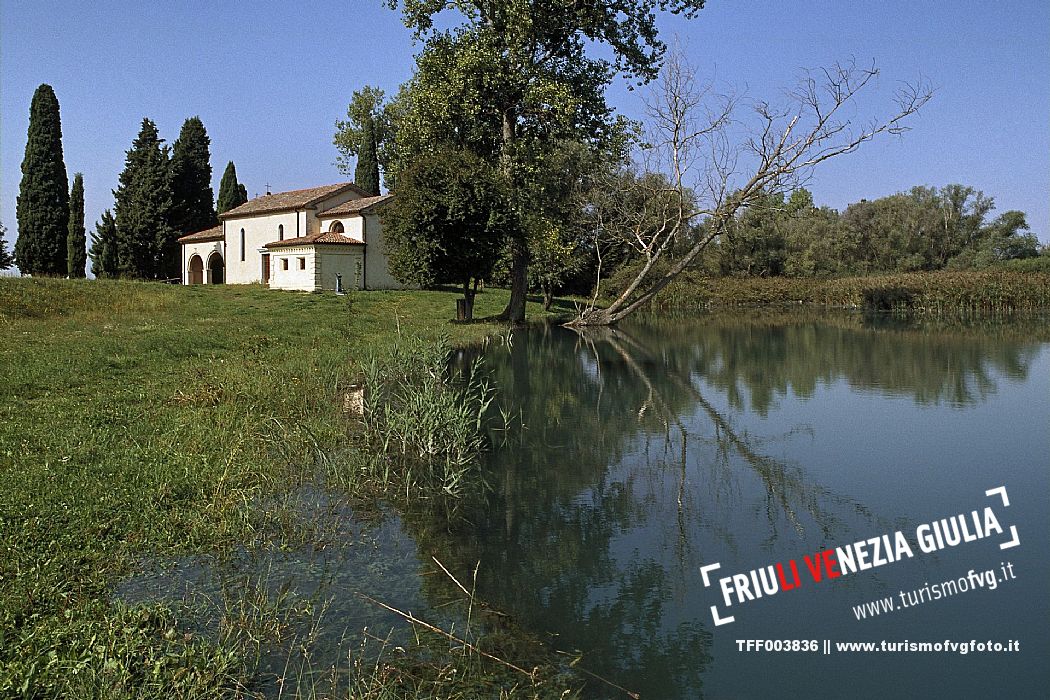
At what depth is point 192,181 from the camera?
49312mm

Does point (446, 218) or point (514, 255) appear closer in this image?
point (446, 218)

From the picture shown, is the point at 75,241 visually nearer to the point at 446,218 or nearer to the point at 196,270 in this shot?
the point at 196,270

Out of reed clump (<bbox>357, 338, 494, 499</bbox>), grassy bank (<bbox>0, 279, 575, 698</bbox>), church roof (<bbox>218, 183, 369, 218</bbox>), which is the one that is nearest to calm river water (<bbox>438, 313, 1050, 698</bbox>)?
reed clump (<bbox>357, 338, 494, 499</bbox>)

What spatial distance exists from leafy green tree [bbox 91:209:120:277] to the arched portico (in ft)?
13.3

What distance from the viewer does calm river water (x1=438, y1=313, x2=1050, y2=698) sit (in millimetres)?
4129

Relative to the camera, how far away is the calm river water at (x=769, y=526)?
4129mm

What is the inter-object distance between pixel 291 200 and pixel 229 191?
13.9m

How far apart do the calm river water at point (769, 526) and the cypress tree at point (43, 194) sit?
113 feet

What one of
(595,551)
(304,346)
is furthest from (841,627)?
(304,346)

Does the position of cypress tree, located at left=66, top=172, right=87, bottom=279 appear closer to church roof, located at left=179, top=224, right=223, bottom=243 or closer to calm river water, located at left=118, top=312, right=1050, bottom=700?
church roof, located at left=179, top=224, right=223, bottom=243

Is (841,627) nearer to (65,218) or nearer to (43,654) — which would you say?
(43,654)

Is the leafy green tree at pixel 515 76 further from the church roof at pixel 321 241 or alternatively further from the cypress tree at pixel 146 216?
the cypress tree at pixel 146 216

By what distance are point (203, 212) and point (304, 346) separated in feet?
123

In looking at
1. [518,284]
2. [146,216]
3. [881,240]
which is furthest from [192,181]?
[881,240]
